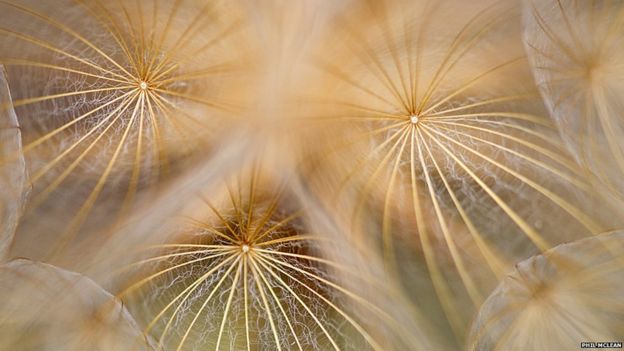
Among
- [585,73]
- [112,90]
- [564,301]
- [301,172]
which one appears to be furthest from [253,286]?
[585,73]

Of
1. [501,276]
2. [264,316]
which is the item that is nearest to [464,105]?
[501,276]

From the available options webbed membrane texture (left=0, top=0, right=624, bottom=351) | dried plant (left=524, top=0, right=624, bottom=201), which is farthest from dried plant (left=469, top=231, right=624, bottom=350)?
dried plant (left=524, top=0, right=624, bottom=201)

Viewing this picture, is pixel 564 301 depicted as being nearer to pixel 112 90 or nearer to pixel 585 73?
pixel 585 73

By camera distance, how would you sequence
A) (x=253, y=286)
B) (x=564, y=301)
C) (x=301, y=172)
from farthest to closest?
(x=301, y=172), (x=253, y=286), (x=564, y=301)

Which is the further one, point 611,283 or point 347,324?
point 347,324

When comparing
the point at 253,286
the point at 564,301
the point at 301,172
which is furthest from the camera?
the point at 301,172

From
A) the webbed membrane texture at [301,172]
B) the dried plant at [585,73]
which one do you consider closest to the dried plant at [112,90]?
the webbed membrane texture at [301,172]

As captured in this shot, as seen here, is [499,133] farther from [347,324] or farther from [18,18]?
[18,18]

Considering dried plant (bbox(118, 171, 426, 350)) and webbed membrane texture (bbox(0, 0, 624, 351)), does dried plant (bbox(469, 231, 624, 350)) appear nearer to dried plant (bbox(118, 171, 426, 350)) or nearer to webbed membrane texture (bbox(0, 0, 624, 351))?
webbed membrane texture (bbox(0, 0, 624, 351))
